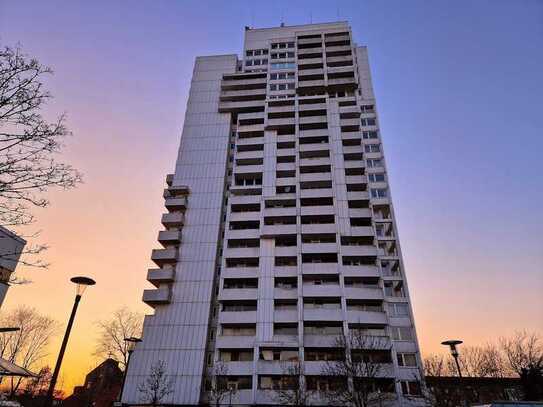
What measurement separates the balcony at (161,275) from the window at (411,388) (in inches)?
1157

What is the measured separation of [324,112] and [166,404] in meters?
48.5

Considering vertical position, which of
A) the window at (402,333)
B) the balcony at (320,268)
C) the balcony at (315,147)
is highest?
the balcony at (315,147)

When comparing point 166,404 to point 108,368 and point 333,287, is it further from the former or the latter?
point 108,368

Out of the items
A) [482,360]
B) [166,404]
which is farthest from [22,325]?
[482,360]

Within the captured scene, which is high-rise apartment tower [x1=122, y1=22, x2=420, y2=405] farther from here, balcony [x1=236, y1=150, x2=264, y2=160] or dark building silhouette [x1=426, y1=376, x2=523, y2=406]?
dark building silhouette [x1=426, y1=376, x2=523, y2=406]

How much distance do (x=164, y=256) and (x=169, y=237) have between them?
274 cm

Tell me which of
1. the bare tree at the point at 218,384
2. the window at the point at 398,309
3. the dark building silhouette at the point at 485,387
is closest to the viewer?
the bare tree at the point at 218,384

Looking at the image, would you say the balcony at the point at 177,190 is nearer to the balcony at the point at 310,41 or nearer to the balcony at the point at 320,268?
the balcony at the point at 320,268

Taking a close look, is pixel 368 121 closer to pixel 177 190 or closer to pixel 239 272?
pixel 177 190

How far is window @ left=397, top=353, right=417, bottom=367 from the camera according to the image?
38.7m

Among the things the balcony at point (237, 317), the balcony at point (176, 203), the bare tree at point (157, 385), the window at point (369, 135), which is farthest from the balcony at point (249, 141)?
the bare tree at point (157, 385)

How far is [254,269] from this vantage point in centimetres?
4594

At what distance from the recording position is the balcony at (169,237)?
4809cm

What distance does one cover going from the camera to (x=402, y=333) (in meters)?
40.9
